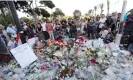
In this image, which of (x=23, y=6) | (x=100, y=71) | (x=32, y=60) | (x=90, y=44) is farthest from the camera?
(x=23, y=6)

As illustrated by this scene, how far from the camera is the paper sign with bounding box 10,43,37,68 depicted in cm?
456

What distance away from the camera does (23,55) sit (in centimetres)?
472

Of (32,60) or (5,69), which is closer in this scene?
(5,69)

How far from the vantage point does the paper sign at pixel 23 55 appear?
456 centimetres

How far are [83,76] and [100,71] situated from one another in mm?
500

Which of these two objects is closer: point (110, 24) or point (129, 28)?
point (129, 28)

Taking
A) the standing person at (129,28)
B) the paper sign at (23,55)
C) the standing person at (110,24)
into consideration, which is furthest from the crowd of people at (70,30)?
the paper sign at (23,55)

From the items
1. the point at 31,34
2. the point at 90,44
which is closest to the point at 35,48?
the point at 90,44

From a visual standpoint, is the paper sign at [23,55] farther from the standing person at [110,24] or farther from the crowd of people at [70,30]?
the standing person at [110,24]

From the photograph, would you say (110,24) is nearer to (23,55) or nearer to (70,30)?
(70,30)

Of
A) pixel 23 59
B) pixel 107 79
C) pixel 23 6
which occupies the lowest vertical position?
pixel 107 79

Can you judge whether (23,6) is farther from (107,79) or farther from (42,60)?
(107,79)

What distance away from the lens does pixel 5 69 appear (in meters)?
4.56

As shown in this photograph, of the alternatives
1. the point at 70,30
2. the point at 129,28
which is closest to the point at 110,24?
the point at 70,30
